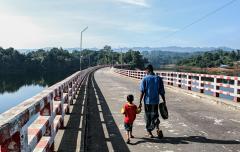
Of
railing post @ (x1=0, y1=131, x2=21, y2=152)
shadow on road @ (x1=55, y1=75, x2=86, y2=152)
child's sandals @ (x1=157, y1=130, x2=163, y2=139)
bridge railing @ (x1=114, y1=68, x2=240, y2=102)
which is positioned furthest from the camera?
bridge railing @ (x1=114, y1=68, x2=240, y2=102)

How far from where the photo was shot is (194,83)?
2262cm

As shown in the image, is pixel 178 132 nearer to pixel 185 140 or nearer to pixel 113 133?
pixel 185 140

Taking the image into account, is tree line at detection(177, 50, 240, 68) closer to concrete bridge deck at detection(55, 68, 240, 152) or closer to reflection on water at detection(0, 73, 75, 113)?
reflection on water at detection(0, 73, 75, 113)

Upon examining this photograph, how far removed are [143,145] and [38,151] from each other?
3.24 meters

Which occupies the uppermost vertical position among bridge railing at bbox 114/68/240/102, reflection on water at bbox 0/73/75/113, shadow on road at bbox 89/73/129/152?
bridge railing at bbox 114/68/240/102

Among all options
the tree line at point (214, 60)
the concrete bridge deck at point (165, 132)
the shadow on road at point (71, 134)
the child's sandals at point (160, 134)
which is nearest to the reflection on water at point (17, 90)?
the concrete bridge deck at point (165, 132)

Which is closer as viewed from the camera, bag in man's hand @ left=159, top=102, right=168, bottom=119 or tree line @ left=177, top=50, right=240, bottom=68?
bag in man's hand @ left=159, top=102, right=168, bottom=119

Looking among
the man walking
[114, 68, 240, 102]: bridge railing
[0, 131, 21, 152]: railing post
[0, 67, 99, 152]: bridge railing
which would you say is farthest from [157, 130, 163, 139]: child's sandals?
[114, 68, 240, 102]: bridge railing

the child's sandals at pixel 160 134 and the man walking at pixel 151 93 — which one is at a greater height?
the man walking at pixel 151 93

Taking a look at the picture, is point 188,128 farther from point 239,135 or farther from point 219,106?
point 219,106

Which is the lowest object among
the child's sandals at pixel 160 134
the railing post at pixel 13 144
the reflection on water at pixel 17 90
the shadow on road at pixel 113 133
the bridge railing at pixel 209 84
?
the reflection on water at pixel 17 90

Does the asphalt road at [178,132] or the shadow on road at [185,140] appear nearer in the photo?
the asphalt road at [178,132]

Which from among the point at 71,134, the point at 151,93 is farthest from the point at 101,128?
the point at 151,93

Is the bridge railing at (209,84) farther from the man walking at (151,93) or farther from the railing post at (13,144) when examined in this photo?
the railing post at (13,144)
